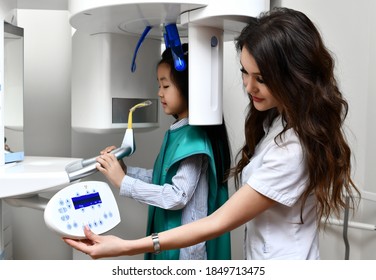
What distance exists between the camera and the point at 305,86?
2.88ft

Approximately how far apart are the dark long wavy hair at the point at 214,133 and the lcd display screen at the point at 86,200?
1.26 ft

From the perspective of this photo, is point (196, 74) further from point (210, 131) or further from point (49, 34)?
point (49, 34)

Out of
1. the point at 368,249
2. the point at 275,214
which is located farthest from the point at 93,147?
the point at 368,249

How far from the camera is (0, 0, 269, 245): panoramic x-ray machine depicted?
0.95m

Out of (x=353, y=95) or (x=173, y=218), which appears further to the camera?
(x=353, y=95)

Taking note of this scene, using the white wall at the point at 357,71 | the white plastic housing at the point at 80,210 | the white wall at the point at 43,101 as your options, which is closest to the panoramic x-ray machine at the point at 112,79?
the white plastic housing at the point at 80,210

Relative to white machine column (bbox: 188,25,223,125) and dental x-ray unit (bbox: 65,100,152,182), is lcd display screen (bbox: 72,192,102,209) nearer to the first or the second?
dental x-ray unit (bbox: 65,100,152,182)

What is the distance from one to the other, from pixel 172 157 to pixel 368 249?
97 centimetres

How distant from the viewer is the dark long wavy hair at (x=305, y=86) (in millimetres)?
874

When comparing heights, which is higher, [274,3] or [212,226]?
[274,3]

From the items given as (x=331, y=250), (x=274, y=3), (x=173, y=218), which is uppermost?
(x=274, y=3)

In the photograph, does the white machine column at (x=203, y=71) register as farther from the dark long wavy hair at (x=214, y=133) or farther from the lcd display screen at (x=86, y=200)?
the lcd display screen at (x=86, y=200)

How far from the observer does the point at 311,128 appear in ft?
2.89

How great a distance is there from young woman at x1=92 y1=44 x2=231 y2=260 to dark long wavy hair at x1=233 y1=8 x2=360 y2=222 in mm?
316
